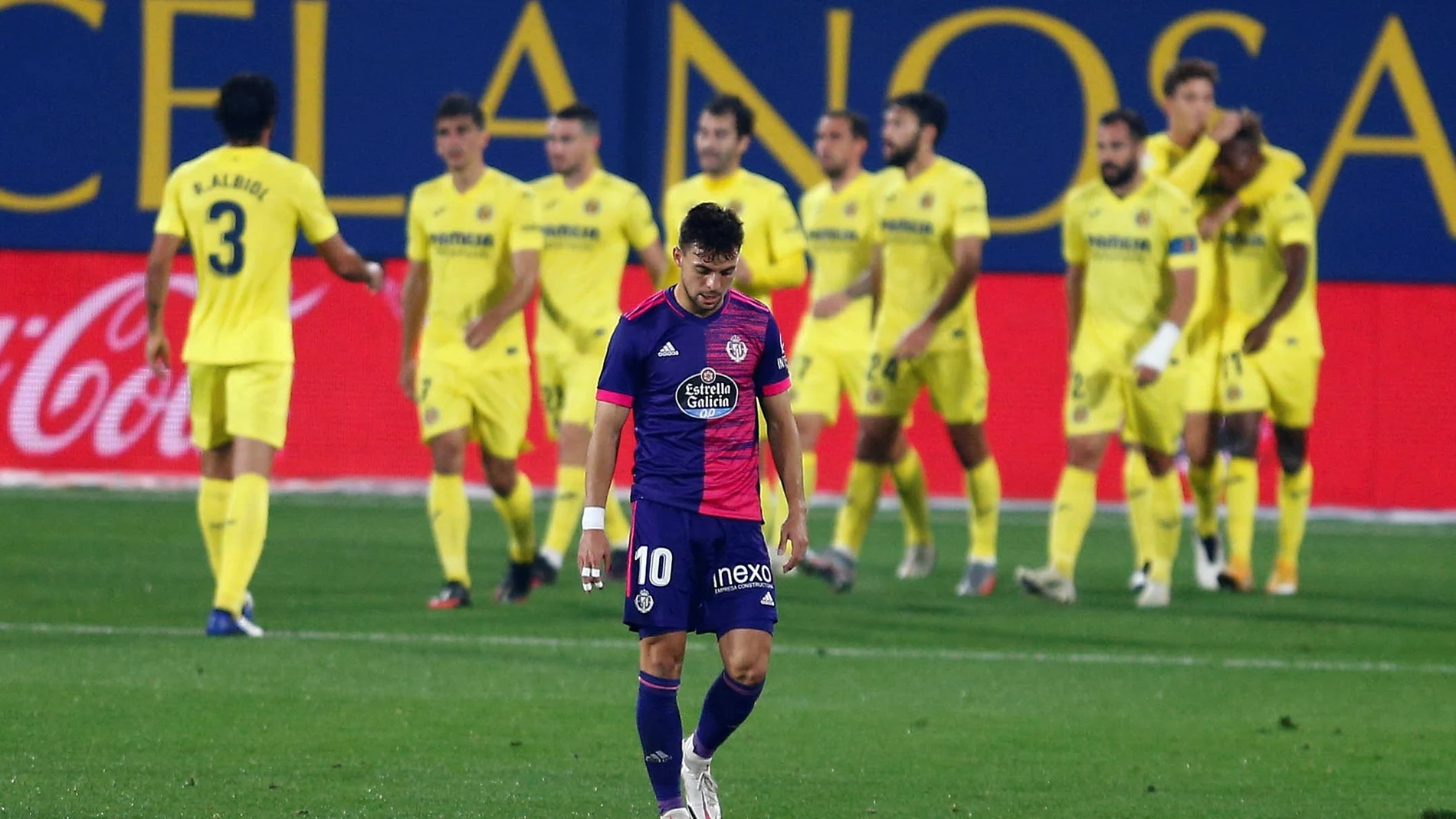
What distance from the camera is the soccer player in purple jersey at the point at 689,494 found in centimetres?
630

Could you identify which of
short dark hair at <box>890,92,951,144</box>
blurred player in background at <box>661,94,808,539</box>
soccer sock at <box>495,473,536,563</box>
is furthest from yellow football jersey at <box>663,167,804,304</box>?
soccer sock at <box>495,473,536,563</box>

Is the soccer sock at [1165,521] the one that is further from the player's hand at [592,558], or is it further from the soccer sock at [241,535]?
the player's hand at [592,558]

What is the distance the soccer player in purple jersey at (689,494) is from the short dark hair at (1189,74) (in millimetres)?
6928

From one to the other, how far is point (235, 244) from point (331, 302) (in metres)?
7.46

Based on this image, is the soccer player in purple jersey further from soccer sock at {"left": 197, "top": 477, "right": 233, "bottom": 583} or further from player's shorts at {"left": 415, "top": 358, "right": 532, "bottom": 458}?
player's shorts at {"left": 415, "top": 358, "right": 532, "bottom": 458}

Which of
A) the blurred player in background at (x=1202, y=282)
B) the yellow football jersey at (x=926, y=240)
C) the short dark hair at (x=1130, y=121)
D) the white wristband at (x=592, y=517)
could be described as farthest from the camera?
the blurred player in background at (x=1202, y=282)

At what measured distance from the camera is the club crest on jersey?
6.34 m

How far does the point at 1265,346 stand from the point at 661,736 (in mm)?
7209

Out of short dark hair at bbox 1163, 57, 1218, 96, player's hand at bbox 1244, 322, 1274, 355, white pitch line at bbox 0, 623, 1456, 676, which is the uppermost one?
short dark hair at bbox 1163, 57, 1218, 96

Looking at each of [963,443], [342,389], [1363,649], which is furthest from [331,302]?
[1363,649]

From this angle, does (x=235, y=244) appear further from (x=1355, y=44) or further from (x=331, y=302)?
(x=1355, y=44)

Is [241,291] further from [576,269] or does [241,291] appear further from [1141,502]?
[1141,502]

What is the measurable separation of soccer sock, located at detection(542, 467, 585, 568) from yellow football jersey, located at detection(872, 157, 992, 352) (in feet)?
5.80

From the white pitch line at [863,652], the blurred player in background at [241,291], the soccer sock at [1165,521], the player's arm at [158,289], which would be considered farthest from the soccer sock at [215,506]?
the soccer sock at [1165,521]
